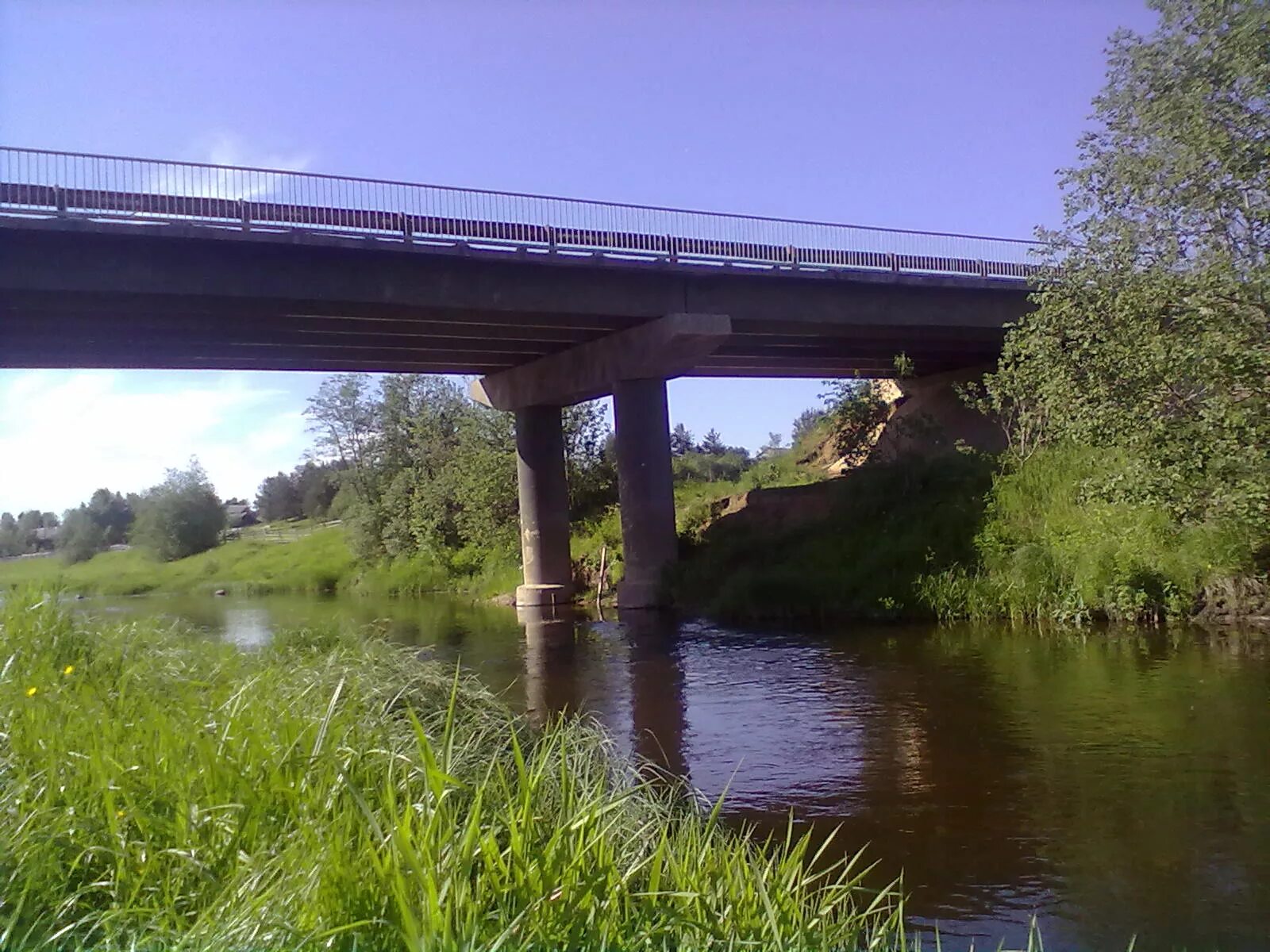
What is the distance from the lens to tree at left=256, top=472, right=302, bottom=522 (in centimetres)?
6000

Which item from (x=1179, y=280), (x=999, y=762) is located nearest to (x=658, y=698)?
(x=999, y=762)

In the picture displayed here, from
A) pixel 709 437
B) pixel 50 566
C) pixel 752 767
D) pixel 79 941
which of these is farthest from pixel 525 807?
pixel 709 437

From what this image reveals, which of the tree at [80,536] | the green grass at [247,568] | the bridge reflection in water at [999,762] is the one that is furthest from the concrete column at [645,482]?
the green grass at [247,568]

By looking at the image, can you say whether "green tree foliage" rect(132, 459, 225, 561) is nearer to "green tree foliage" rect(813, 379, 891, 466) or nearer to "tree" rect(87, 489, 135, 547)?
"tree" rect(87, 489, 135, 547)

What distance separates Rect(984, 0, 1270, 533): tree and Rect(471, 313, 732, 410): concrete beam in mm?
11167

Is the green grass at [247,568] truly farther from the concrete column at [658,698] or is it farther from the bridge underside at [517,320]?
the concrete column at [658,698]

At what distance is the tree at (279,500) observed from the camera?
60000 mm

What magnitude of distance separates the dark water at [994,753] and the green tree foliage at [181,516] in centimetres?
1896

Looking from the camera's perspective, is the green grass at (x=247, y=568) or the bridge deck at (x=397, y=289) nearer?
the bridge deck at (x=397, y=289)

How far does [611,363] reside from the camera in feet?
89.1

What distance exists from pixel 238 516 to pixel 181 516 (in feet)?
47.1

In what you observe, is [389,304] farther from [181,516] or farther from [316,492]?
[316,492]

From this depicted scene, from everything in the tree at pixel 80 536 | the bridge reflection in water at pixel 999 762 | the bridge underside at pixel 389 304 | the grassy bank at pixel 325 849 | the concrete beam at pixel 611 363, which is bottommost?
the bridge reflection in water at pixel 999 762

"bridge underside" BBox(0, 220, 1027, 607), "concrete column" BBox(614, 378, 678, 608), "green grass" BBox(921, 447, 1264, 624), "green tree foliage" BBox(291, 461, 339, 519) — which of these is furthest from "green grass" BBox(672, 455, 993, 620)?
"green tree foliage" BBox(291, 461, 339, 519)
